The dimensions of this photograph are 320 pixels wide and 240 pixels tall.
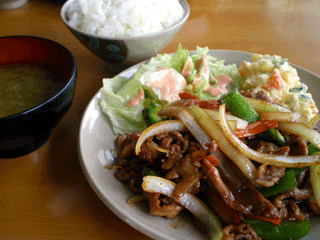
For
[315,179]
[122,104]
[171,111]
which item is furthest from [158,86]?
[315,179]

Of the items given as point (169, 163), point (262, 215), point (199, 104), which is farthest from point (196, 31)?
point (262, 215)

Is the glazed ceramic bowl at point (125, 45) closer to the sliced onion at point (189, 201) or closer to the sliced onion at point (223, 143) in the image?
the sliced onion at point (223, 143)

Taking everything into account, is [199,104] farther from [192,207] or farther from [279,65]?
[279,65]

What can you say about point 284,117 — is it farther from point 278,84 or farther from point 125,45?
point 125,45

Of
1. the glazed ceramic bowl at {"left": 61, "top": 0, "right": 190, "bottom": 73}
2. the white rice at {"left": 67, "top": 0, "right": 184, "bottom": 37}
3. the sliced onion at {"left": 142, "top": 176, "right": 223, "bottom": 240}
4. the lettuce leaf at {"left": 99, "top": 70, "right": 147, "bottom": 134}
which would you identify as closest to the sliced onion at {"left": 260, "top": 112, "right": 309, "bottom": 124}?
the sliced onion at {"left": 142, "top": 176, "right": 223, "bottom": 240}

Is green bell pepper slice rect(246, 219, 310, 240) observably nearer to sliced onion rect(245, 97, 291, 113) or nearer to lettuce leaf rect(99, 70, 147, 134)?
sliced onion rect(245, 97, 291, 113)
